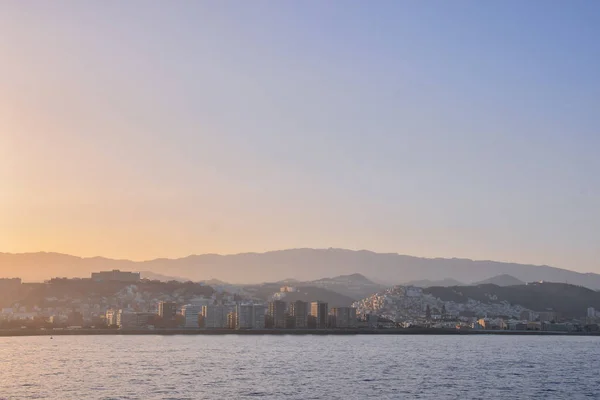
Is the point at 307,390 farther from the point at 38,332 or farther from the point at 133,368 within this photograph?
the point at 38,332

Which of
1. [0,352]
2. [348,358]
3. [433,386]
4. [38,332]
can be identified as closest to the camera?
[433,386]

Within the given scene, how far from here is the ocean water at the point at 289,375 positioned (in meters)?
62.6

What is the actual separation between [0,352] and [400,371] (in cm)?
6109

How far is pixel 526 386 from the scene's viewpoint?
233 ft

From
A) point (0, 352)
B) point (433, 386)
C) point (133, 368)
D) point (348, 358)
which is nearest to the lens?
point (433, 386)

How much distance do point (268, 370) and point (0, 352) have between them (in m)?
50.0

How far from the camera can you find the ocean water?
6256cm

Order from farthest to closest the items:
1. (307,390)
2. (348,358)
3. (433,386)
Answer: (348,358)
(433,386)
(307,390)

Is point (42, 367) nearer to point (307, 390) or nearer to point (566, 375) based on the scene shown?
point (307, 390)

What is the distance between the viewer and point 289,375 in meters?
76.7

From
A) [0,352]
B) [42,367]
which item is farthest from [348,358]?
[0,352]

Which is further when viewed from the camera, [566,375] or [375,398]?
[566,375]

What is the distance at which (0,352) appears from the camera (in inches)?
4441

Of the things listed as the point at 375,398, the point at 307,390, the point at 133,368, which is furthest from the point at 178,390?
the point at 133,368
